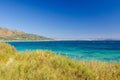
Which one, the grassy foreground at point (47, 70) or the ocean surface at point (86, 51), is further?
the ocean surface at point (86, 51)

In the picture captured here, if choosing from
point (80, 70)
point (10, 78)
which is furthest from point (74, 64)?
point (10, 78)

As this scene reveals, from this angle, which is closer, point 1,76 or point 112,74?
point 1,76

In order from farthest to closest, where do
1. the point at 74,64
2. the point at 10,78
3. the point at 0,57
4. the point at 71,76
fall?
the point at 0,57 → the point at 74,64 → the point at 71,76 → the point at 10,78

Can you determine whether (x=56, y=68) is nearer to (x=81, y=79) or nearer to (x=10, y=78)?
(x=81, y=79)

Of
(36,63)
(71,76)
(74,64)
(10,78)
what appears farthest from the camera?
(74,64)

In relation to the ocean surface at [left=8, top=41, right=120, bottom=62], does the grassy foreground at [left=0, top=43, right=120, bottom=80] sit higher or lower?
higher

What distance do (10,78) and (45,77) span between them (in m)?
1.08

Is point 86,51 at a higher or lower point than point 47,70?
lower

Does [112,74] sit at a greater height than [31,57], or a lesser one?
lesser

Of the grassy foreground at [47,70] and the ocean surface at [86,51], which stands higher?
the grassy foreground at [47,70]

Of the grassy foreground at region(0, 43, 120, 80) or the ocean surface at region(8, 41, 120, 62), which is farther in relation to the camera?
the ocean surface at region(8, 41, 120, 62)

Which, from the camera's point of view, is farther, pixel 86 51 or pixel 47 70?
pixel 86 51

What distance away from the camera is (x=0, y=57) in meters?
12.2

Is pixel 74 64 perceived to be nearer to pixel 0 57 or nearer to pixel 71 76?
pixel 71 76
